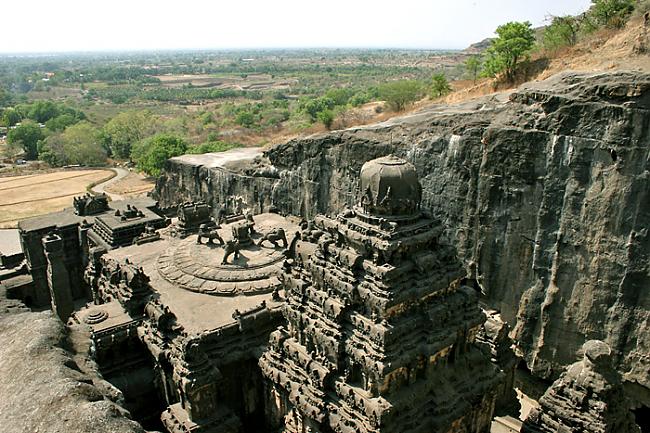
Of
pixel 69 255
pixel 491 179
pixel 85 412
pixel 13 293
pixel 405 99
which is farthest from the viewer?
pixel 405 99

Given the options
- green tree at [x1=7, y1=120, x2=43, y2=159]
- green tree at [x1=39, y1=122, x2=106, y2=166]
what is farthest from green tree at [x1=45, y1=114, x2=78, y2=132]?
green tree at [x1=39, y1=122, x2=106, y2=166]

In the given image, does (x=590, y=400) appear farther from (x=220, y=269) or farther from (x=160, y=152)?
(x=160, y=152)

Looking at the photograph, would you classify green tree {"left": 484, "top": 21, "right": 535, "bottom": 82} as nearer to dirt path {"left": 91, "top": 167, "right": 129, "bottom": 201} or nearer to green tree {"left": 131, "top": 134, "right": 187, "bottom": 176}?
green tree {"left": 131, "top": 134, "right": 187, "bottom": 176}

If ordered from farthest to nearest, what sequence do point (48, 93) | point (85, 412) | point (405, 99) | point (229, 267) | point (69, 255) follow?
point (48, 93) < point (405, 99) < point (69, 255) < point (229, 267) < point (85, 412)

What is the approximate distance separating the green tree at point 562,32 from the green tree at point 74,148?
65460 mm

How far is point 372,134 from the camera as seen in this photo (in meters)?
27.6

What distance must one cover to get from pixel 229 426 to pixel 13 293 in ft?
56.8

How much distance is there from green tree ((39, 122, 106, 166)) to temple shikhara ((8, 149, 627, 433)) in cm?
6140

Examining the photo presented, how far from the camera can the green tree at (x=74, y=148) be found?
246ft

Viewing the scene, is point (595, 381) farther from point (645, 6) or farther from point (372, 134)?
point (645, 6)

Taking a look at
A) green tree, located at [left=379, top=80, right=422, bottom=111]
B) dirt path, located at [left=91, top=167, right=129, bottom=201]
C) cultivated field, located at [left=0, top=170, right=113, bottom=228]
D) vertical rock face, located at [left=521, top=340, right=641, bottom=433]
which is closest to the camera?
vertical rock face, located at [left=521, top=340, right=641, bottom=433]

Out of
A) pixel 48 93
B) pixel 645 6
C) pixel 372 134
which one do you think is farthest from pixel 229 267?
pixel 48 93

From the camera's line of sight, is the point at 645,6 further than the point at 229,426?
Yes

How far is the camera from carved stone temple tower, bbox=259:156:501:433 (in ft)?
40.1
